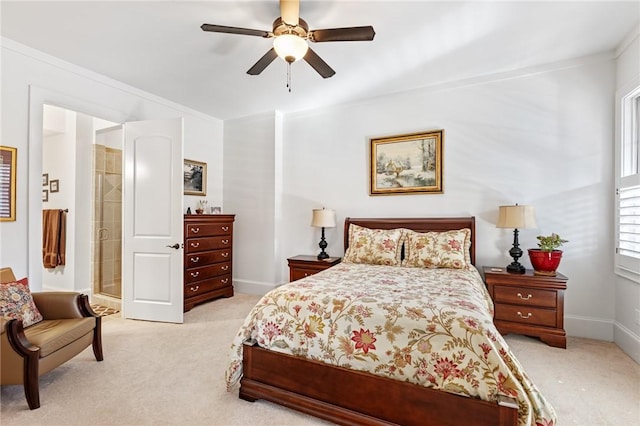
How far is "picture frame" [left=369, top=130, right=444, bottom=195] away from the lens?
3926 millimetres

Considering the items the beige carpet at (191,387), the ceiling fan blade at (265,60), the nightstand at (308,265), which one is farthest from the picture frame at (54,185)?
the ceiling fan blade at (265,60)

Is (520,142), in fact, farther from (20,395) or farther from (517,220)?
(20,395)

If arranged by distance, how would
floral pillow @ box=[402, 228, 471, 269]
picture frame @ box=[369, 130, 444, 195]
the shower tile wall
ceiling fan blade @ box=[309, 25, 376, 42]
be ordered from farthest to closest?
the shower tile wall
picture frame @ box=[369, 130, 444, 195]
floral pillow @ box=[402, 228, 471, 269]
ceiling fan blade @ box=[309, 25, 376, 42]

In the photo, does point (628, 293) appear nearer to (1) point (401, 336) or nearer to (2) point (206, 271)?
(1) point (401, 336)

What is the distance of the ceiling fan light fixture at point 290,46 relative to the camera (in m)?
2.23

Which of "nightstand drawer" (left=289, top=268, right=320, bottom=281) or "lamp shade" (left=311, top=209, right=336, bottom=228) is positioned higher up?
"lamp shade" (left=311, top=209, right=336, bottom=228)

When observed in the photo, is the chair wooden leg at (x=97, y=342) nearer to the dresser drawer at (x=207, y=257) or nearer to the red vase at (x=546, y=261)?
the dresser drawer at (x=207, y=257)

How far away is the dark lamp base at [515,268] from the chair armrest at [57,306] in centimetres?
413

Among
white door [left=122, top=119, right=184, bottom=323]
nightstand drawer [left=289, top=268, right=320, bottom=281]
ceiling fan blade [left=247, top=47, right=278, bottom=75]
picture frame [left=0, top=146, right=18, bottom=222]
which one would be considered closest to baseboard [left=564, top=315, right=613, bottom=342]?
nightstand drawer [left=289, top=268, right=320, bottom=281]

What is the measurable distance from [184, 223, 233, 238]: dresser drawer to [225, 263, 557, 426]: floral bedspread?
237 cm

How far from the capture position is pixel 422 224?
12.7 feet

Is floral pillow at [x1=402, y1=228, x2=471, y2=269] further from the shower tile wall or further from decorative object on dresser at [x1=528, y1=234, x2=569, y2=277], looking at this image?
the shower tile wall

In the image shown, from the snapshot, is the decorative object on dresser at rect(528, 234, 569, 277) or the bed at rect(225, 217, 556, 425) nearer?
the bed at rect(225, 217, 556, 425)

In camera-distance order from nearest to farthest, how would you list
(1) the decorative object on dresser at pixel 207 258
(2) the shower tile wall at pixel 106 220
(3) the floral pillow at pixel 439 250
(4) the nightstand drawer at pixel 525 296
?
(4) the nightstand drawer at pixel 525 296, (3) the floral pillow at pixel 439 250, (1) the decorative object on dresser at pixel 207 258, (2) the shower tile wall at pixel 106 220
